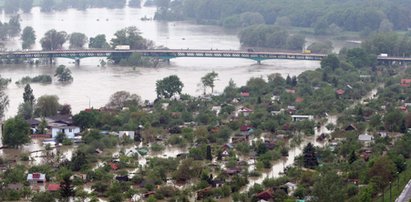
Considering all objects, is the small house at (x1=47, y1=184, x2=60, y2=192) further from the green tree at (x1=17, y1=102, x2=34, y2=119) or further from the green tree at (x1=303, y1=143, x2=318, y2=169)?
the green tree at (x1=17, y1=102, x2=34, y2=119)

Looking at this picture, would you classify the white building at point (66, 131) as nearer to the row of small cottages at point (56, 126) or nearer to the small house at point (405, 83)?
the row of small cottages at point (56, 126)

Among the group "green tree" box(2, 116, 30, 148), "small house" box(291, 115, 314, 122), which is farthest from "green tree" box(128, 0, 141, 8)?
"green tree" box(2, 116, 30, 148)

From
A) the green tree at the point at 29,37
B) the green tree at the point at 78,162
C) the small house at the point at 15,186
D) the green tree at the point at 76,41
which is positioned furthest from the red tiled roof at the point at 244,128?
the green tree at the point at 29,37

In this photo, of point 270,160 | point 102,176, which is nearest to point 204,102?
point 270,160

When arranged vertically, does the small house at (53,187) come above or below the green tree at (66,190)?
below

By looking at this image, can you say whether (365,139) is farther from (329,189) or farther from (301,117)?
(329,189)
